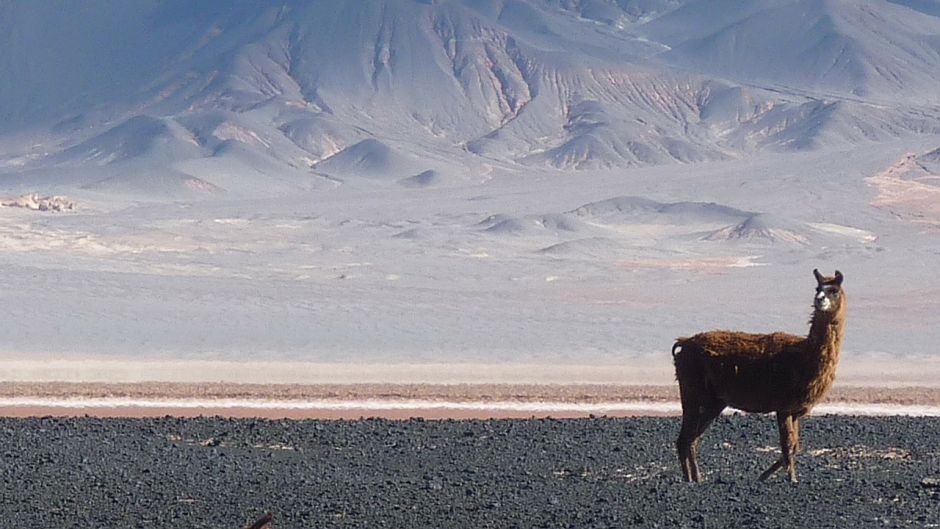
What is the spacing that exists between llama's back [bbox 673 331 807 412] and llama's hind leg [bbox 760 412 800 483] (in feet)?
0.30

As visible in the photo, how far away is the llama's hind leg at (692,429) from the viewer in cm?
1102

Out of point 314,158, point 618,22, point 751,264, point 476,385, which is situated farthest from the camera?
point 618,22

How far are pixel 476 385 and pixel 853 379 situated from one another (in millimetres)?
5776

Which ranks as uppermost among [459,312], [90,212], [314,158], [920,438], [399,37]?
[399,37]

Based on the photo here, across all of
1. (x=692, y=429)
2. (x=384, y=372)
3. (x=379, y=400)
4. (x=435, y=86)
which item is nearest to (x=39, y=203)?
(x=384, y=372)

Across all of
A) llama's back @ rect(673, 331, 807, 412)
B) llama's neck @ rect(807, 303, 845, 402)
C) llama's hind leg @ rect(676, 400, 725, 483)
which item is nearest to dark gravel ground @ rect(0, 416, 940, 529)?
llama's hind leg @ rect(676, 400, 725, 483)

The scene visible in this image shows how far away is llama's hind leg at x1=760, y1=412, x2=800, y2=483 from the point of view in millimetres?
10633

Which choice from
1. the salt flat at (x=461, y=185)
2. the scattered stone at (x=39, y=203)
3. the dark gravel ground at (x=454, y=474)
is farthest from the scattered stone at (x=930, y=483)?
the scattered stone at (x=39, y=203)

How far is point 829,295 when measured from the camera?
1008 centimetres

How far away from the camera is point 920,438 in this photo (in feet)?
44.4

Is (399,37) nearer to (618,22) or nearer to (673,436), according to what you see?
(618,22)

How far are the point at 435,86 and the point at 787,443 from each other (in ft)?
384

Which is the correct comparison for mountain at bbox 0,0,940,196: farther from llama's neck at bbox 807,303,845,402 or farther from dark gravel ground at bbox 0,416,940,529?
llama's neck at bbox 807,303,845,402

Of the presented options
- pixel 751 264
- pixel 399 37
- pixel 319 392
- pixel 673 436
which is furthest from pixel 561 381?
pixel 399 37
